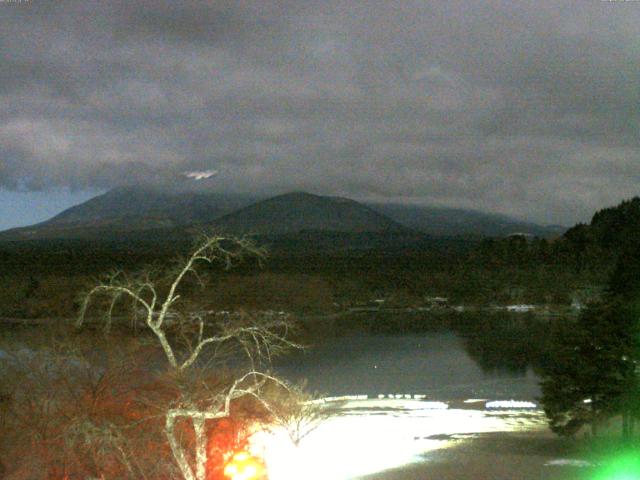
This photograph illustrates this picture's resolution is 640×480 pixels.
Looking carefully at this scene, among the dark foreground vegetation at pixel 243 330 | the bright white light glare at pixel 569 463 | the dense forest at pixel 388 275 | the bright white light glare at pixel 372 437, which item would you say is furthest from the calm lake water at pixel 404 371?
the dense forest at pixel 388 275

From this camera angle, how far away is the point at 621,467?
66.3 feet

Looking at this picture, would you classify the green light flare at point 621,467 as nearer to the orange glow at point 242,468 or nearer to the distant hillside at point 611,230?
the orange glow at point 242,468

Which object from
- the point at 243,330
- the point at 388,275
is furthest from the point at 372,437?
the point at 388,275

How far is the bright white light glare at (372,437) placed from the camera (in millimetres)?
21391

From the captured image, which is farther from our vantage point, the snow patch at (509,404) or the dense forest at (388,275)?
the dense forest at (388,275)

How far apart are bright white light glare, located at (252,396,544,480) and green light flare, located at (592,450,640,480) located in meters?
5.29

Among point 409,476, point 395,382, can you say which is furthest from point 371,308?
point 409,476

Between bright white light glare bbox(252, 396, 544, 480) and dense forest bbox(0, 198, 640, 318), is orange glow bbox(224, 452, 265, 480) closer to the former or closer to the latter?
bright white light glare bbox(252, 396, 544, 480)

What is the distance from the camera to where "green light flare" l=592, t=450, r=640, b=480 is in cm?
1919

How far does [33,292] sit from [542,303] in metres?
57.5

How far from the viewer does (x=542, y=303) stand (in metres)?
92.4

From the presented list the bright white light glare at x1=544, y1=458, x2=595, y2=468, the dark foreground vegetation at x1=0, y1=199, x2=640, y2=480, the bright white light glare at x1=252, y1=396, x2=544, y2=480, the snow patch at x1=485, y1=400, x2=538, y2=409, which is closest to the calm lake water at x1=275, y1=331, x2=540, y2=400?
the snow patch at x1=485, y1=400, x2=538, y2=409

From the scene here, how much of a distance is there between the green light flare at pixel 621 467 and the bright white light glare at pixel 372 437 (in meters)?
5.29

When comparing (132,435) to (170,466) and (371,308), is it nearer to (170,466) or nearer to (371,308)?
(170,466)
